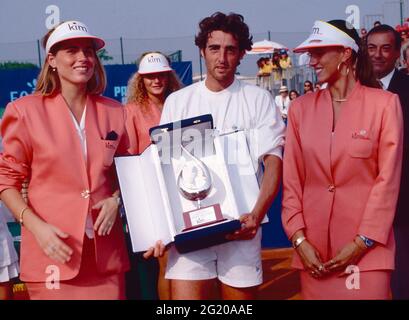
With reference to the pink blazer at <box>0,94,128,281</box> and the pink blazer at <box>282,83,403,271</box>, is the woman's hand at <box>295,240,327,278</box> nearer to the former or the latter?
the pink blazer at <box>282,83,403,271</box>

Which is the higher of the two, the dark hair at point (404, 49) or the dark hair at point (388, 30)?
the dark hair at point (388, 30)

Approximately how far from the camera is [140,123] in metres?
3.15

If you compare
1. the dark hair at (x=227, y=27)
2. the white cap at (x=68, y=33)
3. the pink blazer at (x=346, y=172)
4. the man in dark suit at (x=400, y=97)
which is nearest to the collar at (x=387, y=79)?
the man in dark suit at (x=400, y=97)

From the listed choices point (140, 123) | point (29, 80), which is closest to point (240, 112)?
point (140, 123)

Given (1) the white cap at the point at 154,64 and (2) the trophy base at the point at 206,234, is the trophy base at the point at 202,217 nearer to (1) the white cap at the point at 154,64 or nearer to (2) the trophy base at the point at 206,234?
(2) the trophy base at the point at 206,234

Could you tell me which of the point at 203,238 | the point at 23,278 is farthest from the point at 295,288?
the point at 23,278

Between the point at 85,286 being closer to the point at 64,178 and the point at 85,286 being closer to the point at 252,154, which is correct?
the point at 64,178

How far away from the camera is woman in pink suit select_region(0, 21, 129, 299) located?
1.90 metres

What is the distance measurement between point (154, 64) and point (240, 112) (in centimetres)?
137

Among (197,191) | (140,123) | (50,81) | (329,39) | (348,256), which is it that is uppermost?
(329,39)

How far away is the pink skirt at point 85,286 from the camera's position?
1953 mm
